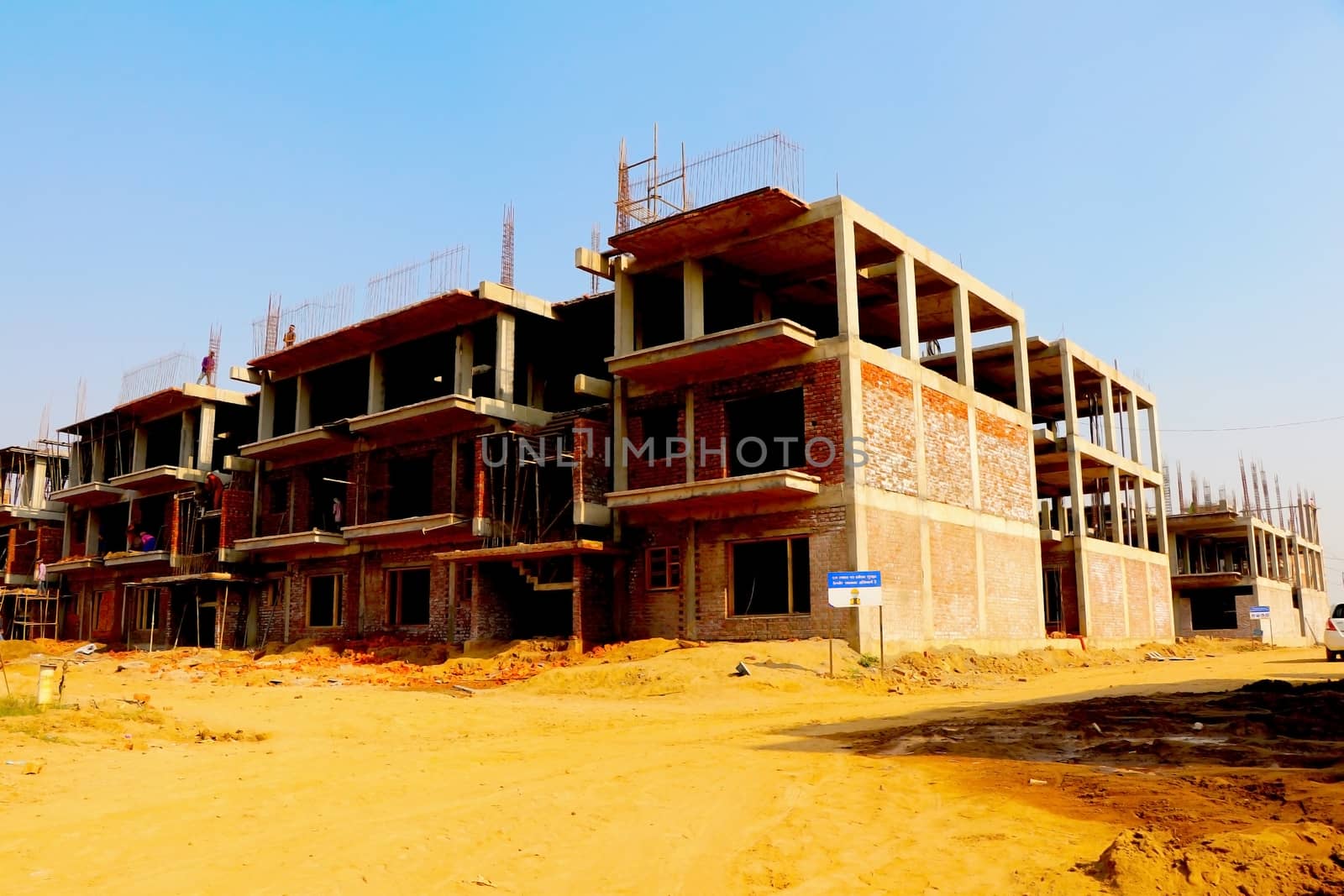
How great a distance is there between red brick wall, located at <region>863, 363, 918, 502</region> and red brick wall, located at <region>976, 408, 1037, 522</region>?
3.75m

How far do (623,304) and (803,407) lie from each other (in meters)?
5.27

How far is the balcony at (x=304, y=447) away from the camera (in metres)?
30.7

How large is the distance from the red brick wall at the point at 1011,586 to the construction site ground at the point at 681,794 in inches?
331

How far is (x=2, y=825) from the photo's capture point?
7.67m

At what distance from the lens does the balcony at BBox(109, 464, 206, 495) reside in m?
36.1

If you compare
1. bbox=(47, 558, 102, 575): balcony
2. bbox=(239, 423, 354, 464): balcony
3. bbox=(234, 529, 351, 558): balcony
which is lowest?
bbox=(47, 558, 102, 575): balcony

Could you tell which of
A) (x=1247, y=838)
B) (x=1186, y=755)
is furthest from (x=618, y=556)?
(x=1247, y=838)

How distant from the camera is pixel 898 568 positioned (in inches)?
874

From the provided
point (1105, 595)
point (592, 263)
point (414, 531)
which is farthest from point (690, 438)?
point (1105, 595)

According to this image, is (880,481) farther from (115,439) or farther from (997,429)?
(115,439)

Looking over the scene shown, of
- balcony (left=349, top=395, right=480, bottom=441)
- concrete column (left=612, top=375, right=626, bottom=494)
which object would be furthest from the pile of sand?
balcony (left=349, top=395, right=480, bottom=441)

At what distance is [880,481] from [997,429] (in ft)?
23.0

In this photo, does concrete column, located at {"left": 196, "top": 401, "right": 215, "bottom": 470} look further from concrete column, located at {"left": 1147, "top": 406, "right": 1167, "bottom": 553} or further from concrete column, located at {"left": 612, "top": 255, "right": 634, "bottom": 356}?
concrete column, located at {"left": 1147, "top": 406, "right": 1167, "bottom": 553}

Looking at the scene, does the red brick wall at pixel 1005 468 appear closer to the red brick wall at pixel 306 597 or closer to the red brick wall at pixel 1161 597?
the red brick wall at pixel 1161 597
